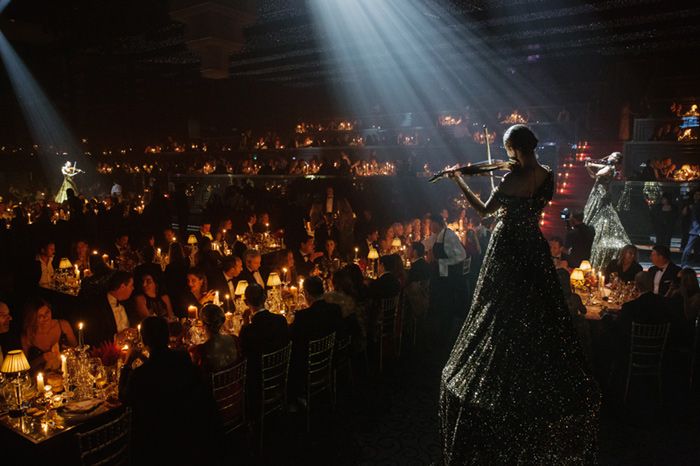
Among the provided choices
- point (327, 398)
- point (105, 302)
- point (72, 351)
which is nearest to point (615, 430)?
point (327, 398)

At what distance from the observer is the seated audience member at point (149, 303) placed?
5.50 m

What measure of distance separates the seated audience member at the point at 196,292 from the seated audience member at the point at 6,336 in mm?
1733

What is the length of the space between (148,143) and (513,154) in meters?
18.0

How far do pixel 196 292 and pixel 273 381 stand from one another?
1.94 meters

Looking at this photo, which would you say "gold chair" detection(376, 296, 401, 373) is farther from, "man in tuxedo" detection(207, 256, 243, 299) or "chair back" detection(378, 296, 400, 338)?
"man in tuxedo" detection(207, 256, 243, 299)

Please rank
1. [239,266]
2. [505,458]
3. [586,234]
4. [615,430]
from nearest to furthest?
[505,458] → [615,430] → [239,266] → [586,234]

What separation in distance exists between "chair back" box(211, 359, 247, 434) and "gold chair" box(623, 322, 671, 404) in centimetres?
401

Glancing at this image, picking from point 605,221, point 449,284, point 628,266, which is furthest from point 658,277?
point 449,284

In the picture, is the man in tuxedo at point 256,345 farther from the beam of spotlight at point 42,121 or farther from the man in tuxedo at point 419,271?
the beam of spotlight at point 42,121

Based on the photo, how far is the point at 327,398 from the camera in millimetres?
5434

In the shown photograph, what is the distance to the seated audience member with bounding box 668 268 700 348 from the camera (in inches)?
218

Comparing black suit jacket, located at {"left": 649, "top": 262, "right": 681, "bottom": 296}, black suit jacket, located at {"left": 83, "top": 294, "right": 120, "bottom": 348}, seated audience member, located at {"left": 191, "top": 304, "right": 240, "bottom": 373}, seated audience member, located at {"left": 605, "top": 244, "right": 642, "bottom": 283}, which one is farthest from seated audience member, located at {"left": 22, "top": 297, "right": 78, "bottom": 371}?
black suit jacket, located at {"left": 649, "top": 262, "right": 681, "bottom": 296}

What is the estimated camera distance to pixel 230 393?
4117 mm

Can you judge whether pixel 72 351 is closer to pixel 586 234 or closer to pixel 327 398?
pixel 327 398
